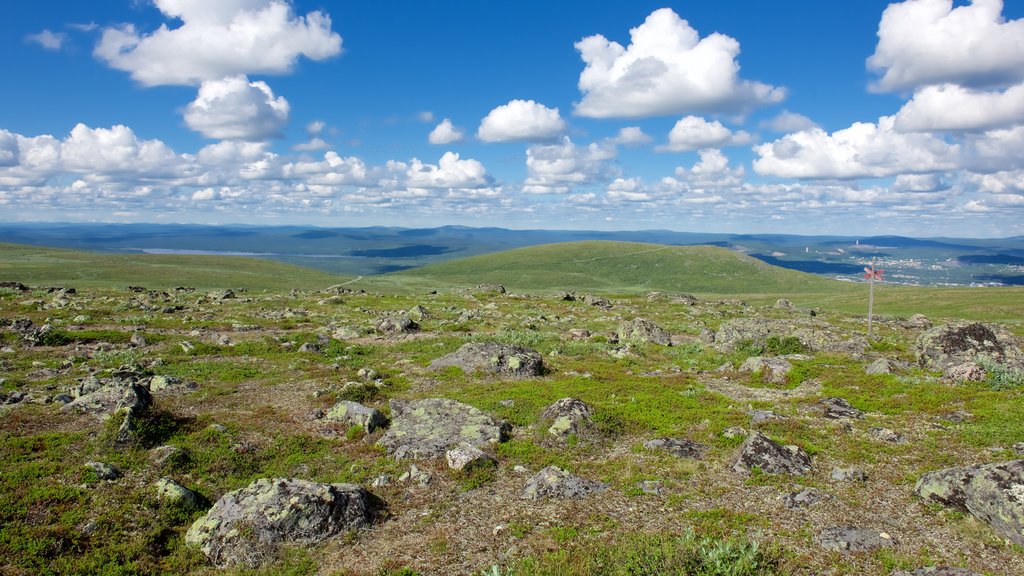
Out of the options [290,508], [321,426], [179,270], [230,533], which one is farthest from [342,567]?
[179,270]

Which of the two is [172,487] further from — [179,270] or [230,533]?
[179,270]

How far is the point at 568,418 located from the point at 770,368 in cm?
1505

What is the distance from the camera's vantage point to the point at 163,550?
12.8 metres

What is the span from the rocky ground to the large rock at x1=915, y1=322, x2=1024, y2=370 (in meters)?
0.16

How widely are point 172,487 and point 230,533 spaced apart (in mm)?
3362

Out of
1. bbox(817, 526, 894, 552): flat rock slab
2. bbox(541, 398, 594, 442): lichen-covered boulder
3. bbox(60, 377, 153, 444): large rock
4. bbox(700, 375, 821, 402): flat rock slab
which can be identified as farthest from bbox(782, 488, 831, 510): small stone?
bbox(60, 377, 153, 444): large rock

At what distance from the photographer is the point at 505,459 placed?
18656 mm

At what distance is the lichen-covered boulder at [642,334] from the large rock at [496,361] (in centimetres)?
1423

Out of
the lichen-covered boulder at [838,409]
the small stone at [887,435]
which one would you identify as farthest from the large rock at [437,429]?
the small stone at [887,435]

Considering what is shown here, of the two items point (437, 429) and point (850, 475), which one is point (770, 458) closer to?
point (850, 475)

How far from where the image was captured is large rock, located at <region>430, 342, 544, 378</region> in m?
30.8

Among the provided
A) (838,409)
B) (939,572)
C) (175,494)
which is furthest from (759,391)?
(175,494)

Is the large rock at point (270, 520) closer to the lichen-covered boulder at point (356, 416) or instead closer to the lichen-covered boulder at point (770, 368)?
the lichen-covered boulder at point (356, 416)

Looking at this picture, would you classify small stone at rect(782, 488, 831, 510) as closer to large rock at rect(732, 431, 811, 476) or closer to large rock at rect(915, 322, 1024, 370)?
large rock at rect(732, 431, 811, 476)
